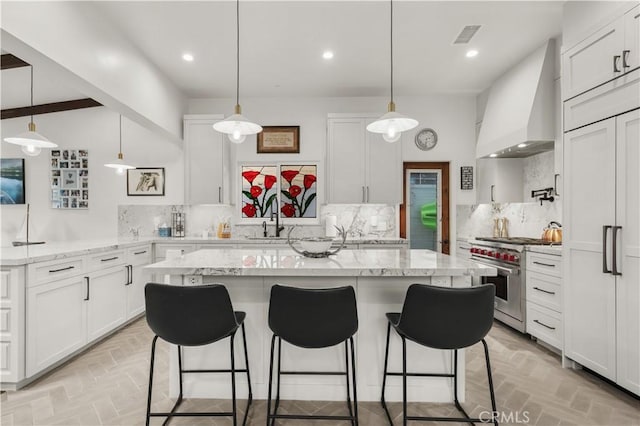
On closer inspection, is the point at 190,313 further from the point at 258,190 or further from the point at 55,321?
the point at 258,190

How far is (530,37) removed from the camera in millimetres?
3324

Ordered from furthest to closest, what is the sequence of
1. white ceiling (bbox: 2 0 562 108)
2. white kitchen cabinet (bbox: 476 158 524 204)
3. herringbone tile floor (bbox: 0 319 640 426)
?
white kitchen cabinet (bbox: 476 158 524 204), white ceiling (bbox: 2 0 562 108), herringbone tile floor (bbox: 0 319 640 426)

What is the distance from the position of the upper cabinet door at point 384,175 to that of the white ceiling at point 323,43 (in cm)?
95

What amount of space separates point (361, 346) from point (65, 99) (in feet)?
17.9

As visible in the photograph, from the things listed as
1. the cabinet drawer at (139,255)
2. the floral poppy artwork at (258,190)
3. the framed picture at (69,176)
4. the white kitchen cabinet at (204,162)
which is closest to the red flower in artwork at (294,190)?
the floral poppy artwork at (258,190)

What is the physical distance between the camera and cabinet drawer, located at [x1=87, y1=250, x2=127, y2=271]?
3168mm

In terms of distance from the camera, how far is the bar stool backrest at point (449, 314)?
1.70 meters

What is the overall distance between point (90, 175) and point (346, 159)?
12.7 feet

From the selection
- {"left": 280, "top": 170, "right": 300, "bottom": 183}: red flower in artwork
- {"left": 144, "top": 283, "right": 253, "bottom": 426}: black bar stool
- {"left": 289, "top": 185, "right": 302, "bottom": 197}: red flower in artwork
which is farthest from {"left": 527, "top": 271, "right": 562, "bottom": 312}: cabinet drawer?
{"left": 280, "top": 170, "right": 300, "bottom": 183}: red flower in artwork

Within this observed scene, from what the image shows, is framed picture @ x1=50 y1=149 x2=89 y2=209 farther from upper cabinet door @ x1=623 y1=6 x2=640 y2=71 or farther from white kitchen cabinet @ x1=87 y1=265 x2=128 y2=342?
upper cabinet door @ x1=623 y1=6 x2=640 y2=71

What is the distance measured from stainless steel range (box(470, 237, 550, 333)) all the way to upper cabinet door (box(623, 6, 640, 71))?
180 cm

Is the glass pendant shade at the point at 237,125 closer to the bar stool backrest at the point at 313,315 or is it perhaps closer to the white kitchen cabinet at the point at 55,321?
the bar stool backrest at the point at 313,315

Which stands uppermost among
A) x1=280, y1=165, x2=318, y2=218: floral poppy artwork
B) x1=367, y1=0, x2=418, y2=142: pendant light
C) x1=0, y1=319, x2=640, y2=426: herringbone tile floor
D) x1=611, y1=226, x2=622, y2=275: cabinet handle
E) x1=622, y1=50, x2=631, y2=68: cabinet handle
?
x1=622, y1=50, x2=631, y2=68: cabinet handle

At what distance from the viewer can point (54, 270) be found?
2703 mm
